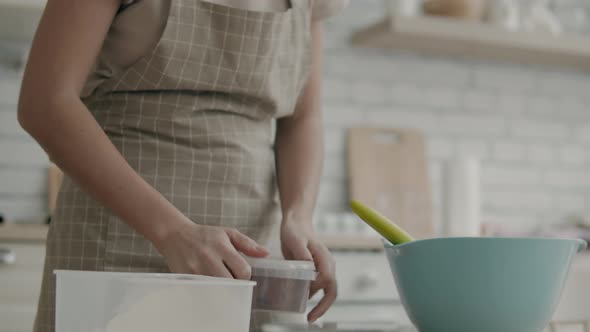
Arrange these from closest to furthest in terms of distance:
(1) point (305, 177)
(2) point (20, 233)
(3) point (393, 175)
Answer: (1) point (305, 177) → (2) point (20, 233) → (3) point (393, 175)

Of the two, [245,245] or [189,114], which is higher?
[189,114]

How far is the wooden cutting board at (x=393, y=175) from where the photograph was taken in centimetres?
311

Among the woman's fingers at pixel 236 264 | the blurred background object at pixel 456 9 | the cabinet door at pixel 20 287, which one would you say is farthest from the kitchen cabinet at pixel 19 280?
the blurred background object at pixel 456 9

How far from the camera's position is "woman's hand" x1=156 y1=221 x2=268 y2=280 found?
2.80 ft

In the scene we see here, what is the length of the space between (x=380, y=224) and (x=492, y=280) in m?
0.14

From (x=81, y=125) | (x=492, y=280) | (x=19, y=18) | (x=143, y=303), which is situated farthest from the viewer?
(x=19, y=18)

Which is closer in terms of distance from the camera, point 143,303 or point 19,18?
point 143,303

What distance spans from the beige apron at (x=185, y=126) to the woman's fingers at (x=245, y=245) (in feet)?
1.01

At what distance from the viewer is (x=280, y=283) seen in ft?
2.92

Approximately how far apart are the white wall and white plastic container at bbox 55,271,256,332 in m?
2.40

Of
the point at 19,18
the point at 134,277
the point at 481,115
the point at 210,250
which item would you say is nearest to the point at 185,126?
the point at 210,250

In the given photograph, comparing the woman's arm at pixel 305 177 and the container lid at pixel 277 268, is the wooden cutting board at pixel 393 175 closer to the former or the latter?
the woman's arm at pixel 305 177

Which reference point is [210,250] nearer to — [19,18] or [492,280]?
[492,280]

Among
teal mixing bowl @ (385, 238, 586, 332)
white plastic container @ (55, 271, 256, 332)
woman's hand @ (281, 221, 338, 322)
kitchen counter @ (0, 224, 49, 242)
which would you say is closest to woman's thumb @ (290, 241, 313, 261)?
woman's hand @ (281, 221, 338, 322)
